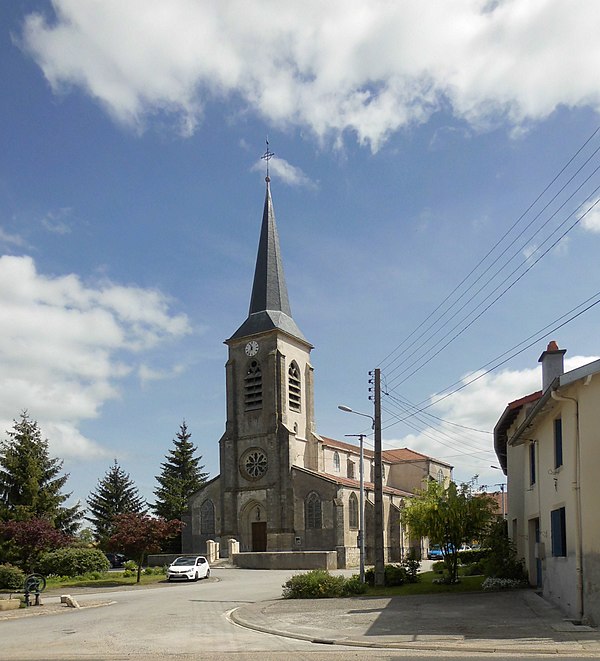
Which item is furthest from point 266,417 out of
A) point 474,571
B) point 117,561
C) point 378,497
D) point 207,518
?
point 378,497

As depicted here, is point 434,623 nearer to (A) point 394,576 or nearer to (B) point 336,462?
(A) point 394,576

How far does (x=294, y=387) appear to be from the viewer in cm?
5903

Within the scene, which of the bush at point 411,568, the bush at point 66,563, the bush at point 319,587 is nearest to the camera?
the bush at point 319,587

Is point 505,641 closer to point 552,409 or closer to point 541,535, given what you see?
point 552,409

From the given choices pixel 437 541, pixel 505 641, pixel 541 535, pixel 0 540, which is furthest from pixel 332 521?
pixel 505 641

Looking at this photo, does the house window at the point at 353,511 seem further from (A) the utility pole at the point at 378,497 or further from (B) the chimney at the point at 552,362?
(B) the chimney at the point at 552,362

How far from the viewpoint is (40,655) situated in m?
13.5

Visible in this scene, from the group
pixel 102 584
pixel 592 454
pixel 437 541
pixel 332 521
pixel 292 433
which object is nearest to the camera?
pixel 592 454

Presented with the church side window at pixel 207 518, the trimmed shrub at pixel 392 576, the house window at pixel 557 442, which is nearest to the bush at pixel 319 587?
the trimmed shrub at pixel 392 576

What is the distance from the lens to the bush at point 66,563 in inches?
1538

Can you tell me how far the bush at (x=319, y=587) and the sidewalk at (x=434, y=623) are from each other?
38.8 inches

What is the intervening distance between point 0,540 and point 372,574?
83.4ft

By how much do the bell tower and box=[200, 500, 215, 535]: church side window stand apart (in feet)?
4.25

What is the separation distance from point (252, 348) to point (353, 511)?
1525cm
